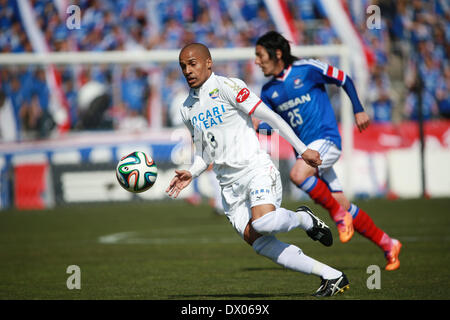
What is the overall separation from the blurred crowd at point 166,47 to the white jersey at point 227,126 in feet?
39.6

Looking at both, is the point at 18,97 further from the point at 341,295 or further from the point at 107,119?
the point at 341,295

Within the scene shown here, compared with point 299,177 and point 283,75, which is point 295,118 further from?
A: point 299,177

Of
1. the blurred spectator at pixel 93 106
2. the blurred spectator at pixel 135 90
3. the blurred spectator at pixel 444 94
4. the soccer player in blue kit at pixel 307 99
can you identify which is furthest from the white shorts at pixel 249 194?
the blurred spectator at pixel 444 94

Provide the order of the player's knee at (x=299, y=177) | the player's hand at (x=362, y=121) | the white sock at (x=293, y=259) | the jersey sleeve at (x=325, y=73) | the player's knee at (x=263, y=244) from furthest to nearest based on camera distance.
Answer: the jersey sleeve at (x=325, y=73), the player's knee at (x=299, y=177), the player's hand at (x=362, y=121), the player's knee at (x=263, y=244), the white sock at (x=293, y=259)

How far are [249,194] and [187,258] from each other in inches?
137

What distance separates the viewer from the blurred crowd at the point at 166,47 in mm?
19172

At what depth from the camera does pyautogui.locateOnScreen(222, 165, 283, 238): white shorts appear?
6355 mm

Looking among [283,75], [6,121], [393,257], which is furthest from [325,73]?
[6,121]

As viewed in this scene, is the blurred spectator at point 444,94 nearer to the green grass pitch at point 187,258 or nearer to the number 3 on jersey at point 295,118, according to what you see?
the green grass pitch at point 187,258

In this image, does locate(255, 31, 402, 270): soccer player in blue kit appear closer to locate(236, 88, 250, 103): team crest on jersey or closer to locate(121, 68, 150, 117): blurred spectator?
locate(236, 88, 250, 103): team crest on jersey

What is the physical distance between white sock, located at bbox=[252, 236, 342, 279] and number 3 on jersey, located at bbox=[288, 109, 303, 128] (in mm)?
2460

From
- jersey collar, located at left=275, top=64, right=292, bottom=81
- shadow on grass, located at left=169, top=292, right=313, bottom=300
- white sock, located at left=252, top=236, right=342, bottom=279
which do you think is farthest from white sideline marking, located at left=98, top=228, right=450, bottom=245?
white sock, located at left=252, top=236, right=342, bottom=279

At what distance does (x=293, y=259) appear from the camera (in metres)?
6.30

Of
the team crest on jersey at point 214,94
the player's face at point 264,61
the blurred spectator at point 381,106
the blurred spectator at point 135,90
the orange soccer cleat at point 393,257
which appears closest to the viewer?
the team crest on jersey at point 214,94
